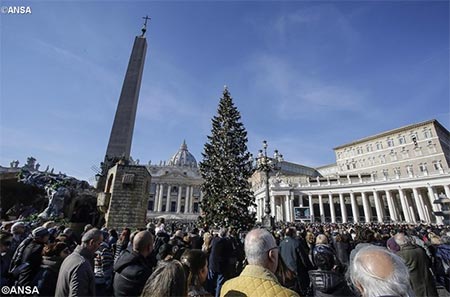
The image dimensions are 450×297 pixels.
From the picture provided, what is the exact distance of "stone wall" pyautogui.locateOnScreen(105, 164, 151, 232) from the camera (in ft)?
36.5

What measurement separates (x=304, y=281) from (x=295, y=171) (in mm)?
70945

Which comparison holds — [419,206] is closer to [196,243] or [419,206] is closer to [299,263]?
[299,263]

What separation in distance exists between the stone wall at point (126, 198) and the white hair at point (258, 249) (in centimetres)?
1091

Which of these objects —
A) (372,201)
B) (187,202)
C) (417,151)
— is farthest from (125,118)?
(187,202)

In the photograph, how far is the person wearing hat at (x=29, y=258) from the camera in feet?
10.5

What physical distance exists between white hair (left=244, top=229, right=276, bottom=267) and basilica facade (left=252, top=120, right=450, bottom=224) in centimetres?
3933

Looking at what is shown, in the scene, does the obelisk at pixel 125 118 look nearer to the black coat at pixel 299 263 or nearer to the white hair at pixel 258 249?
the black coat at pixel 299 263

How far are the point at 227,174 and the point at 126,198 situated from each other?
7.46 metres

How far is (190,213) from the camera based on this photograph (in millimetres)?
68750

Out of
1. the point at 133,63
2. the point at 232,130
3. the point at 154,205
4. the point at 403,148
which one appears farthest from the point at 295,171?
the point at 133,63

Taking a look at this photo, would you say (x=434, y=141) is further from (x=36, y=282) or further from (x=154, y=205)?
(x=154, y=205)

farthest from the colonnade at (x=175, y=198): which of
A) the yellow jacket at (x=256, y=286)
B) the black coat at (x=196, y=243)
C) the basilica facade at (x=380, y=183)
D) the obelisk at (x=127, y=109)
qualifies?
the yellow jacket at (x=256, y=286)

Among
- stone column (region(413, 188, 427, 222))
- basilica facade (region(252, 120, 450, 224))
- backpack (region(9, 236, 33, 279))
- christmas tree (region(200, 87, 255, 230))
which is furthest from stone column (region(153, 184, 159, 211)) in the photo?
backpack (region(9, 236, 33, 279))

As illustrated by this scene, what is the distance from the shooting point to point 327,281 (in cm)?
280
